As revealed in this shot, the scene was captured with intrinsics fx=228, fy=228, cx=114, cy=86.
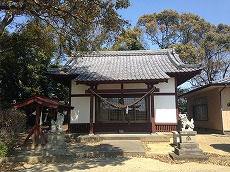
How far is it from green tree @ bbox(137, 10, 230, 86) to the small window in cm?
1080

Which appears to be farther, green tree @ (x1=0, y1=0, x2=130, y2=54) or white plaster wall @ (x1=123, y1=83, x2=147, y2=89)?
white plaster wall @ (x1=123, y1=83, x2=147, y2=89)

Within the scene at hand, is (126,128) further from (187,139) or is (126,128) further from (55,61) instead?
(55,61)

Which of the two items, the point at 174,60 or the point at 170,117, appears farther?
the point at 174,60

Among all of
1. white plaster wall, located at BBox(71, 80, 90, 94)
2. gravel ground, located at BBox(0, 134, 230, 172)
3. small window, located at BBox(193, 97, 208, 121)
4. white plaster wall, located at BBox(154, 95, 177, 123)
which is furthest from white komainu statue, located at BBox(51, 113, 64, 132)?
small window, located at BBox(193, 97, 208, 121)

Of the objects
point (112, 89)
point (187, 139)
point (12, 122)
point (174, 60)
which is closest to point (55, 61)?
point (112, 89)

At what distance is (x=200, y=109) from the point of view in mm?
19797

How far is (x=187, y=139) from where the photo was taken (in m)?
8.81

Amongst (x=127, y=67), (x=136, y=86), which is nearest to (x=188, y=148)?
(x=136, y=86)

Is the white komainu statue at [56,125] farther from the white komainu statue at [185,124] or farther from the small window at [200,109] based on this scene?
the small window at [200,109]

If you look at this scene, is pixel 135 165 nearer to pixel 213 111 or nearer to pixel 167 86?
pixel 167 86

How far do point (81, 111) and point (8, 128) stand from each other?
5.79 m

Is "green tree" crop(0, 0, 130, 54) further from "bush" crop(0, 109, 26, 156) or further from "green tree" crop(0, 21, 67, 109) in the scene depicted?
"green tree" crop(0, 21, 67, 109)

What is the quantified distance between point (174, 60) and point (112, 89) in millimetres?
5027

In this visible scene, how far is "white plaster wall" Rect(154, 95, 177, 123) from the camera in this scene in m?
14.2
